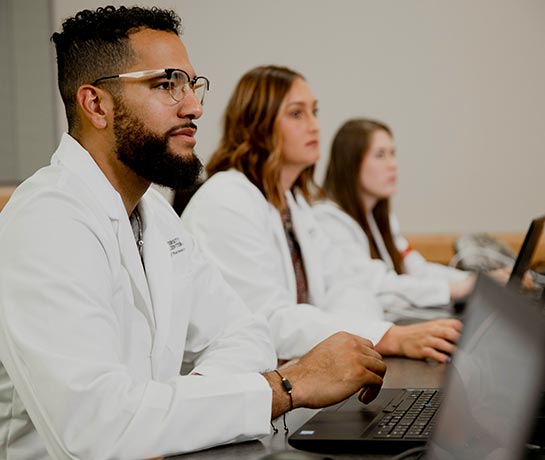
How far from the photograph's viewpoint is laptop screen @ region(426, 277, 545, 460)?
25.4 inches

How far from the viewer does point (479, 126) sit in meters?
4.88

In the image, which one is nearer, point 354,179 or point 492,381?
point 492,381

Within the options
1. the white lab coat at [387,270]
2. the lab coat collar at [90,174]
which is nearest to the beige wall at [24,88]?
the white lab coat at [387,270]

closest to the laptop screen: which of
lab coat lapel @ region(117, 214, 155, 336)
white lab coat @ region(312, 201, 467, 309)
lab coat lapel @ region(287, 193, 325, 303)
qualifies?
Answer: lab coat lapel @ region(117, 214, 155, 336)

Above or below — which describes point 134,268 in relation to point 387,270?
above

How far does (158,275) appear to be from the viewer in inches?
59.9

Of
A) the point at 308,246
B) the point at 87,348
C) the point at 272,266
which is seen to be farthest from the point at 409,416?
the point at 308,246

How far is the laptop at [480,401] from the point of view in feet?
2.13

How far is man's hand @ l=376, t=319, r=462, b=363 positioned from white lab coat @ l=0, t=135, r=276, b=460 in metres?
0.48

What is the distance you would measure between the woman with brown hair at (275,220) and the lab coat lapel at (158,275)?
513 mm

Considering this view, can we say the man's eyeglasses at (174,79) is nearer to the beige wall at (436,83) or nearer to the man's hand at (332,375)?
the man's hand at (332,375)

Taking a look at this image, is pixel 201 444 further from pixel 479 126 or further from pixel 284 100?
pixel 479 126

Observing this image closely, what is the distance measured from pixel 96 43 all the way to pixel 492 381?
1010mm

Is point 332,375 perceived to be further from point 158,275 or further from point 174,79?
point 174,79
